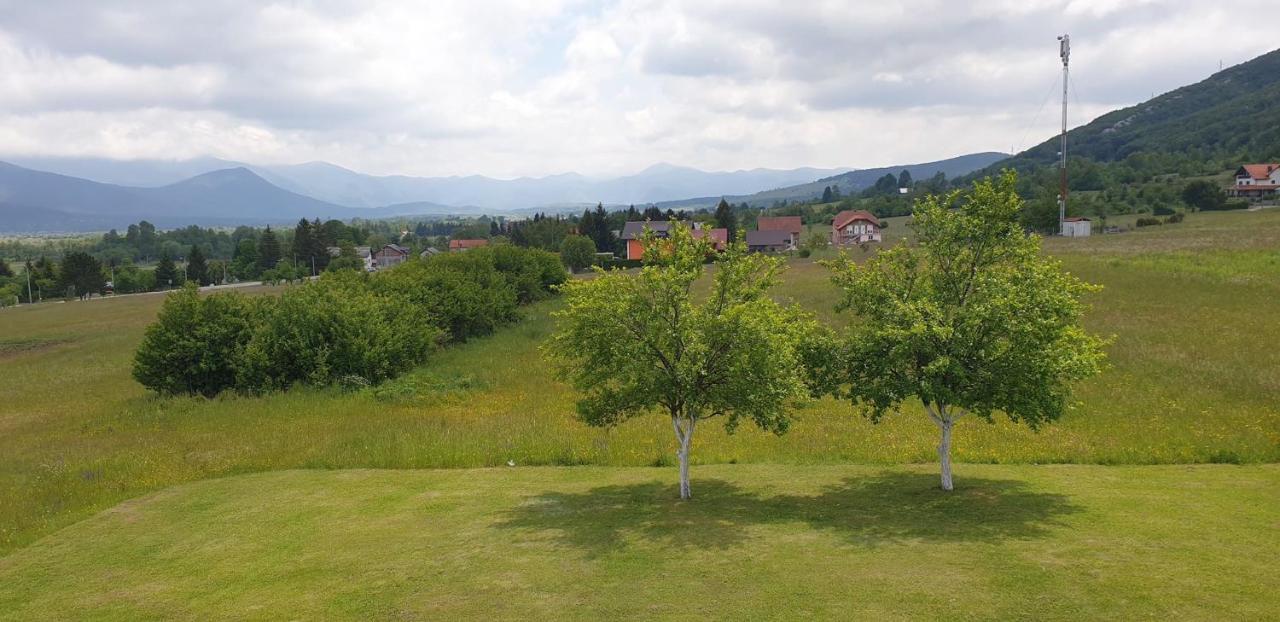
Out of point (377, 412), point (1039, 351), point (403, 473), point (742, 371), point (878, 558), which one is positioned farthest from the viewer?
point (377, 412)

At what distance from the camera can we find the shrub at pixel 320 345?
37656 millimetres

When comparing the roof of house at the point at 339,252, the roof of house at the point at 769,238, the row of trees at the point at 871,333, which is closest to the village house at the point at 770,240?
the roof of house at the point at 769,238

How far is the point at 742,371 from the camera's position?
16094 mm

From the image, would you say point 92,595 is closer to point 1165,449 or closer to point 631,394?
point 631,394

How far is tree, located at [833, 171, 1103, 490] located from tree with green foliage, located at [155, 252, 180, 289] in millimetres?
159664

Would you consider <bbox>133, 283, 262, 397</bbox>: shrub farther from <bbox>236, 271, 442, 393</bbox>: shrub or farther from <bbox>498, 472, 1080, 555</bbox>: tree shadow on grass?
<bbox>498, 472, 1080, 555</bbox>: tree shadow on grass

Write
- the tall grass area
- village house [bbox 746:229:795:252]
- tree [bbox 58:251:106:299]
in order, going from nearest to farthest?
the tall grass area
tree [bbox 58:251:106:299]
village house [bbox 746:229:795:252]

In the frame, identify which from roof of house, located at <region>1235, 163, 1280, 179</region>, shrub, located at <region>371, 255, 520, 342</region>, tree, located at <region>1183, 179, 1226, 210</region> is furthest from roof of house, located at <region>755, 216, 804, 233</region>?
shrub, located at <region>371, 255, 520, 342</region>

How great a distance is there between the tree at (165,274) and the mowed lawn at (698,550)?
146605mm

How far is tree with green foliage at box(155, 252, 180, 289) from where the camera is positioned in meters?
141

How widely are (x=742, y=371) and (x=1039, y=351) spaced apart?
249 inches

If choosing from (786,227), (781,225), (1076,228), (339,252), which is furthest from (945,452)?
(339,252)

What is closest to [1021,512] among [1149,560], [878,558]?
[1149,560]

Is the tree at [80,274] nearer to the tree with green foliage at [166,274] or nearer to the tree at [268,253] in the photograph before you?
the tree with green foliage at [166,274]
